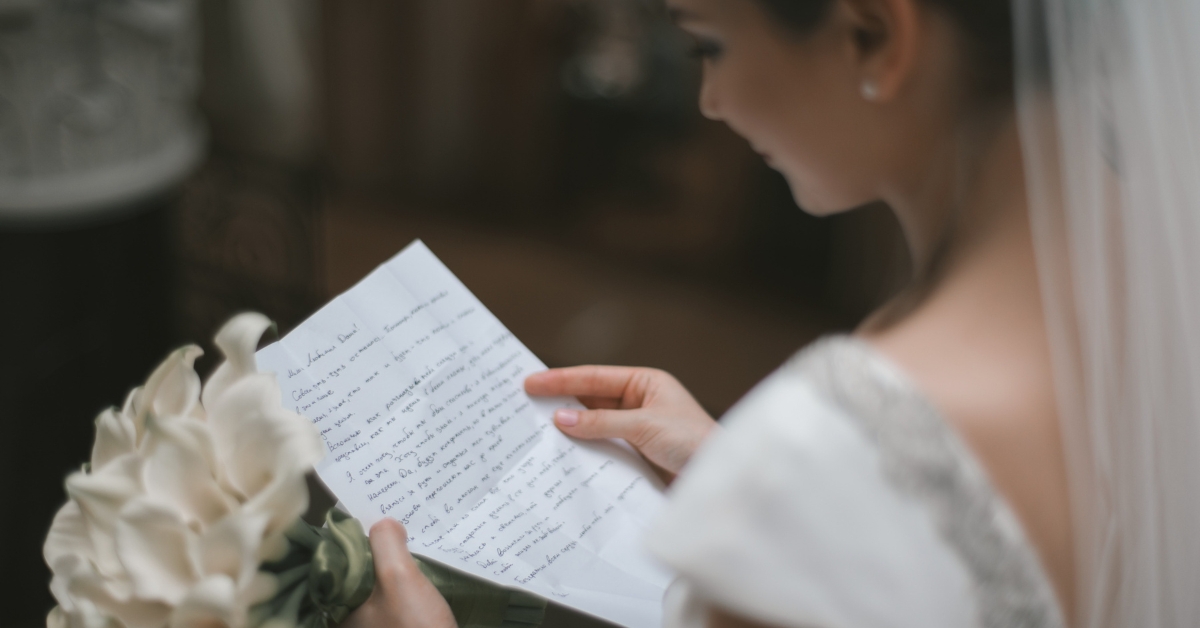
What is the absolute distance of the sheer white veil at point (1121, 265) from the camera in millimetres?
601

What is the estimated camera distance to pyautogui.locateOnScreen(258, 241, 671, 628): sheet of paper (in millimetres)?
854

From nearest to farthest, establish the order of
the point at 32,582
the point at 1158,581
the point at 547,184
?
the point at 1158,581 < the point at 32,582 < the point at 547,184

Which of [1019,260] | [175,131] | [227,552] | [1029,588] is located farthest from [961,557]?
[175,131]

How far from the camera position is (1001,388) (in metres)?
0.57

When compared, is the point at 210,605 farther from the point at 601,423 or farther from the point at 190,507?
the point at 601,423

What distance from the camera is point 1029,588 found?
0.56 meters

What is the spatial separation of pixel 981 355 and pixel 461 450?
489 millimetres

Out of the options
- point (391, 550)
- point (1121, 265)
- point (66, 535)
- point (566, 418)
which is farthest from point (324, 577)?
point (1121, 265)

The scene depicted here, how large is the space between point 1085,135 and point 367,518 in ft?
1.92

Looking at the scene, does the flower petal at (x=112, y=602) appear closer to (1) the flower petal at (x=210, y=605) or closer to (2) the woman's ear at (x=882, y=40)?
(1) the flower petal at (x=210, y=605)

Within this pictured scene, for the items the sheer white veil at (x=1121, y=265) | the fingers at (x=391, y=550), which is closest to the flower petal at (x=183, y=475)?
the fingers at (x=391, y=550)

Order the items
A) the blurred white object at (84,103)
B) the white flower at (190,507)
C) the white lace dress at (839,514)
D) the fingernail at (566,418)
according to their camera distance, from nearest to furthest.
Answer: the white lace dress at (839,514), the white flower at (190,507), the fingernail at (566,418), the blurred white object at (84,103)

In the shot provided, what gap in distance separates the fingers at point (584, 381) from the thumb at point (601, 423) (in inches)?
1.0

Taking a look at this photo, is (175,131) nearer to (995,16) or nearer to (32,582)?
(32,582)
